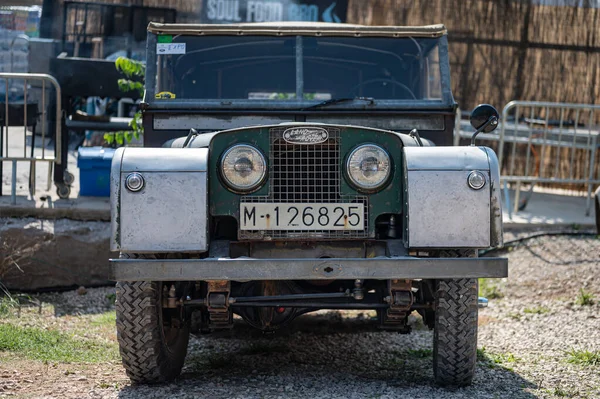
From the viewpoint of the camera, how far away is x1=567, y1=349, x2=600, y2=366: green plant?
5.71m

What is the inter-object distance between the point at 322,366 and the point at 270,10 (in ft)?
32.5

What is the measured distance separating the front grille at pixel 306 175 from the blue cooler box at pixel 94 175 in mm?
4462

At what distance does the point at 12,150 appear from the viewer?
921 centimetres

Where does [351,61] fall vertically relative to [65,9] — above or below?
below

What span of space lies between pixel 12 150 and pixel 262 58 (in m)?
3.77

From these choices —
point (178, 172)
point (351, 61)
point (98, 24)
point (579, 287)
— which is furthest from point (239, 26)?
point (98, 24)

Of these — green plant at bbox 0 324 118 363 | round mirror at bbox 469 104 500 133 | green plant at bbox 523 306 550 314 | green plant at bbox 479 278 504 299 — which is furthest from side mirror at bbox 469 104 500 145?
green plant at bbox 479 278 504 299

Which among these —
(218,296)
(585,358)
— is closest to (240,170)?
(218,296)

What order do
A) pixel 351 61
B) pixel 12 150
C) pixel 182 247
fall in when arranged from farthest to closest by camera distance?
pixel 12 150, pixel 351 61, pixel 182 247

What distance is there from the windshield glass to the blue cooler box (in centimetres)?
288

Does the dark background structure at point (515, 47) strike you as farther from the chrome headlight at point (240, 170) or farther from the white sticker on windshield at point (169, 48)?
the chrome headlight at point (240, 170)

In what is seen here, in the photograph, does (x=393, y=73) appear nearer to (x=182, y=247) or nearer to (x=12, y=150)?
(x=182, y=247)

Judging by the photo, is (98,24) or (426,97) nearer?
(426,97)

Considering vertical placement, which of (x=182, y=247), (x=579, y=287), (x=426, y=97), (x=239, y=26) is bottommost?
(x=579, y=287)
